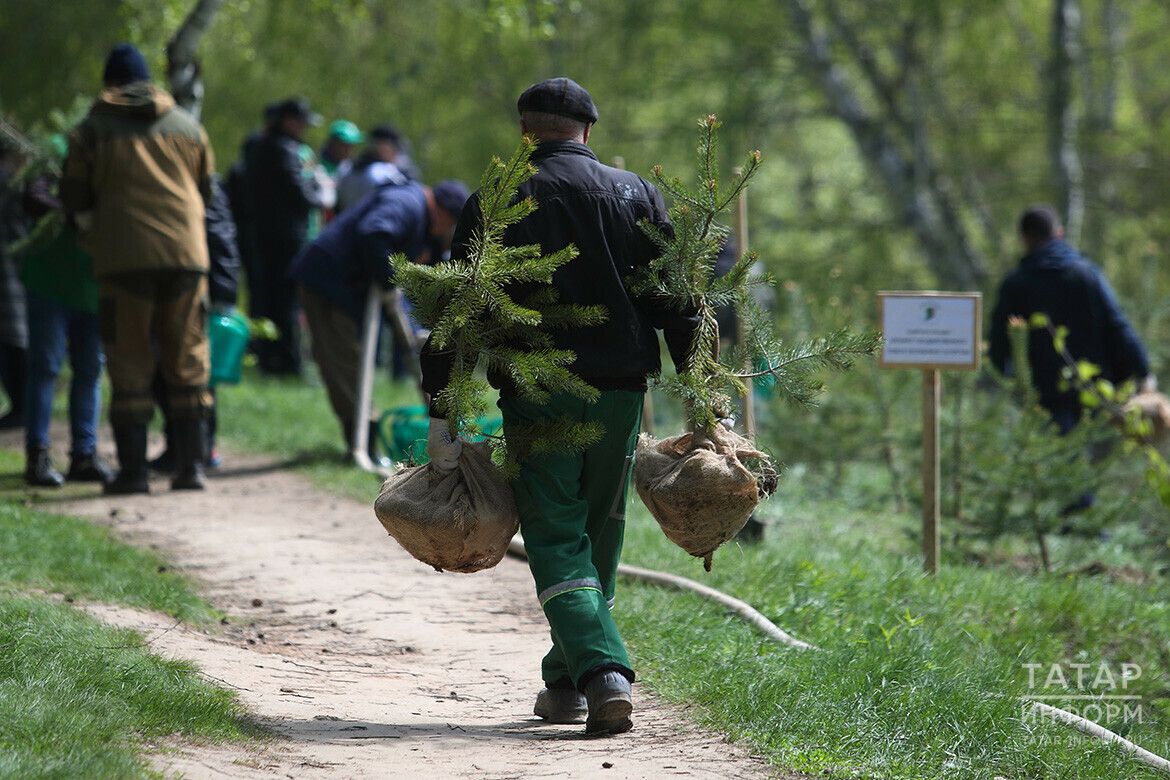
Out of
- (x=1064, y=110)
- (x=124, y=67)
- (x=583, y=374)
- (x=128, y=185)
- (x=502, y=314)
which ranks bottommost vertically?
(x=583, y=374)

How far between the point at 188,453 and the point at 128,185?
1.68m

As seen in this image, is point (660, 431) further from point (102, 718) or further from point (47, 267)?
point (102, 718)

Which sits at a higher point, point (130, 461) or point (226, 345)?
point (226, 345)

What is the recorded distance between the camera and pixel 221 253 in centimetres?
961

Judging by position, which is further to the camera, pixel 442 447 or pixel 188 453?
pixel 188 453

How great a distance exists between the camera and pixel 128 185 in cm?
827

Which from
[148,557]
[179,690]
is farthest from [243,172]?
[179,690]

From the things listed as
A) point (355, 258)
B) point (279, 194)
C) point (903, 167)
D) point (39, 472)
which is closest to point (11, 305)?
point (39, 472)

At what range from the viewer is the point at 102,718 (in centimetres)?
429

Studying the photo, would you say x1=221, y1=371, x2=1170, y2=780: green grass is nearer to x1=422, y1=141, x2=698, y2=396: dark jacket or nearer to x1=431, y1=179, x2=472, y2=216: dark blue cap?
x1=422, y1=141, x2=698, y2=396: dark jacket

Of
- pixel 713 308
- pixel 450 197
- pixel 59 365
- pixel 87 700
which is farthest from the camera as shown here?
pixel 450 197

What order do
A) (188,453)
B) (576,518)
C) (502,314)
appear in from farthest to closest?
(188,453)
(576,518)
(502,314)

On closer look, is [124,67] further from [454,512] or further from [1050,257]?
[1050,257]

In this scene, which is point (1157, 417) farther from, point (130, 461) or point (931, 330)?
point (130, 461)
